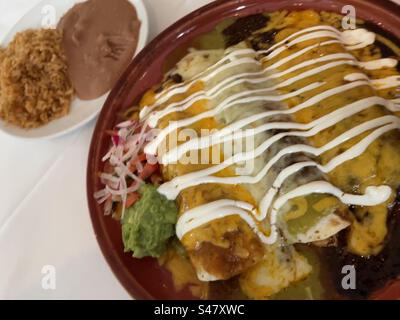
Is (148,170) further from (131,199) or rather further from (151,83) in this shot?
(151,83)

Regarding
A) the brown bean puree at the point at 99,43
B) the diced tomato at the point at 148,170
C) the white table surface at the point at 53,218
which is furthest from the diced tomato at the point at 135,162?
the brown bean puree at the point at 99,43

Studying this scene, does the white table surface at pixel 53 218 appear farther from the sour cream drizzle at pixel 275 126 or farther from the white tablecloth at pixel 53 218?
the sour cream drizzle at pixel 275 126

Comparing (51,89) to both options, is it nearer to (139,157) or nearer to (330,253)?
(139,157)

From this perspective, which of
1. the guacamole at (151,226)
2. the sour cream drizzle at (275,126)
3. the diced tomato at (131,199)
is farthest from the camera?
the diced tomato at (131,199)

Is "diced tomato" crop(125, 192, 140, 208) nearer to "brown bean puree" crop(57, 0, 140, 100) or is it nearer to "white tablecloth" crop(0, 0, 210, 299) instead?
"white tablecloth" crop(0, 0, 210, 299)

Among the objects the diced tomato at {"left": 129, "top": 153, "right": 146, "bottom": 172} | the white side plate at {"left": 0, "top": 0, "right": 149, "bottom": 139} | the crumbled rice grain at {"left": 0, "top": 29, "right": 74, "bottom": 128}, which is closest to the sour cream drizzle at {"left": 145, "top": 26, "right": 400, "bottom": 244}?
the diced tomato at {"left": 129, "top": 153, "right": 146, "bottom": 172}

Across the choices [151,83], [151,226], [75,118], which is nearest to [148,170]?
[151,226]
